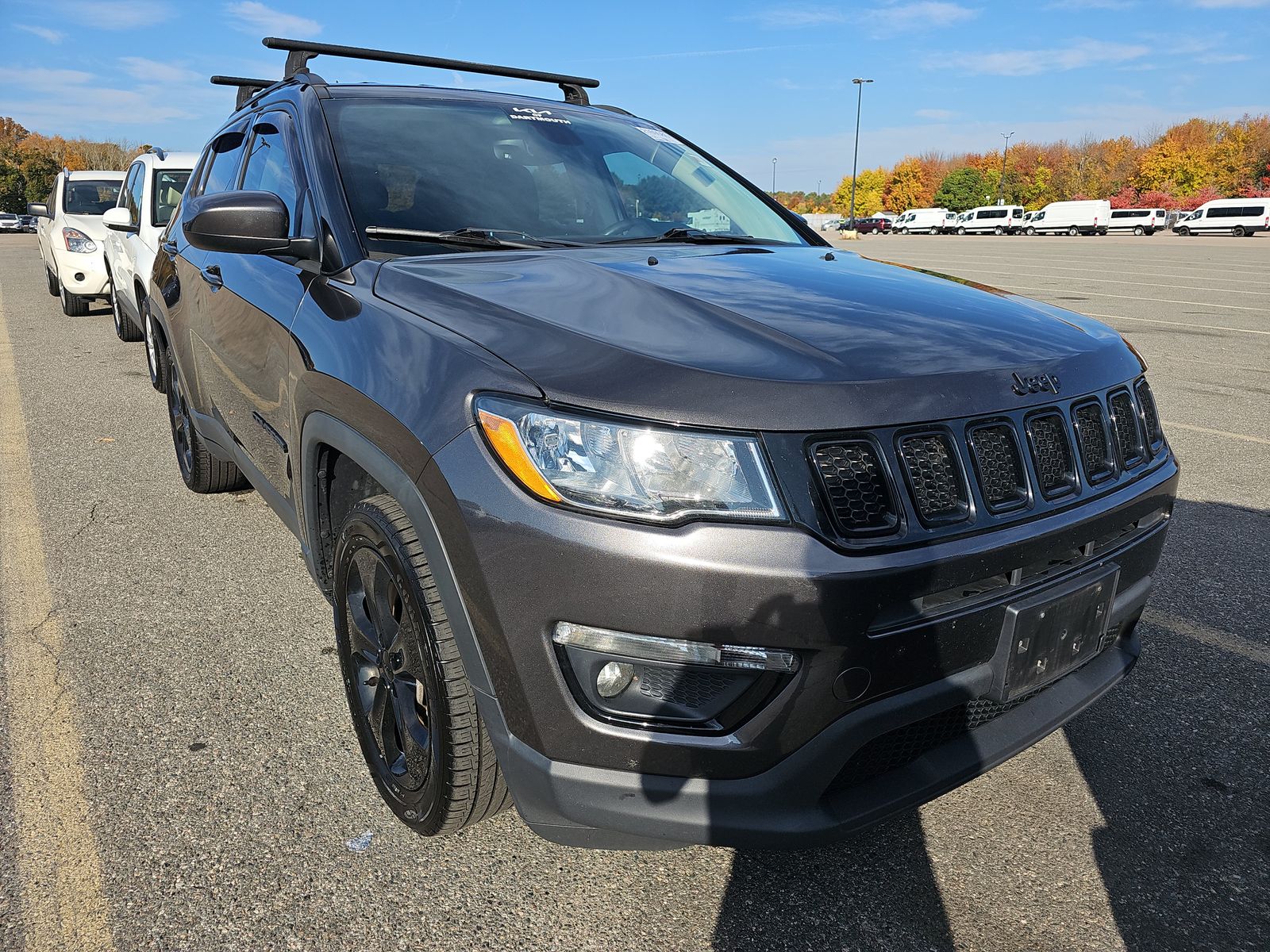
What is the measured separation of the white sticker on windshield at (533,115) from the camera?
131 inches

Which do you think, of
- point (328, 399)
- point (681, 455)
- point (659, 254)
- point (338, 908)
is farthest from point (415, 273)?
point (338, 908)

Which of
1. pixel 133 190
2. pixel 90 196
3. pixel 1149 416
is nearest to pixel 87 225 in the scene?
pixel 90 196

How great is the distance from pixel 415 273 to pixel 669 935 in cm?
159

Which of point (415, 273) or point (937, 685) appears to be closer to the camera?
point (937, 685)

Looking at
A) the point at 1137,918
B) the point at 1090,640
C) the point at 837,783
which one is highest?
the point at 1090,640

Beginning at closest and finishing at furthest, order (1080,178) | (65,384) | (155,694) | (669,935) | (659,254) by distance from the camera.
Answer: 1. (669,935)
2. (659,254)
3. (155,694)
4. (65,384)
5. (1080,178)

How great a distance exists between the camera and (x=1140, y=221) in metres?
60.1

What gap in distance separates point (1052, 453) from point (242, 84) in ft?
13.0

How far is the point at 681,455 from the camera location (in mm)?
1677

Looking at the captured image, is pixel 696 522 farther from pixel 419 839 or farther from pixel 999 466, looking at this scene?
pixel 419 839

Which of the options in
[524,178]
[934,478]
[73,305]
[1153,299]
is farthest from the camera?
[1153,299]

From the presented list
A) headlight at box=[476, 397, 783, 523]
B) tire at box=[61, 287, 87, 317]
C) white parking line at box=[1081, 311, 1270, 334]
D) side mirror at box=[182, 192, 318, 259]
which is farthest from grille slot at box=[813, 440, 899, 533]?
tire at box=[61, 287, 87, 317]

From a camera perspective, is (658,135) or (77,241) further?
(77,241)

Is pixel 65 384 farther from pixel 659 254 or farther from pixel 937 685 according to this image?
pixel 937 685
